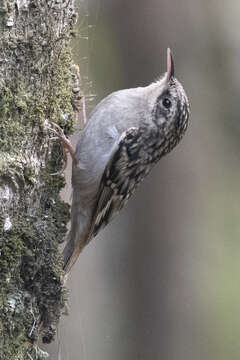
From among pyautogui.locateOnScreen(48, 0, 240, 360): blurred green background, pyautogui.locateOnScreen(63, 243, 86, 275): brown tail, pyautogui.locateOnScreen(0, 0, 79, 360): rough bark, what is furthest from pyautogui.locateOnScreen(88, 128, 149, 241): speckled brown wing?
pyautogui.locateOnScreen(48, 0, 240, 360): blurred green background

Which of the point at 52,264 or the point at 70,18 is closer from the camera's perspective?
the point at 52,264

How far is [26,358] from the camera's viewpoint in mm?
2865

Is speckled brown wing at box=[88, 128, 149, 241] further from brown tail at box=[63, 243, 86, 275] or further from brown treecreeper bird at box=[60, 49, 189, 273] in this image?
brown tail at box=[63, 243, 86, 275]

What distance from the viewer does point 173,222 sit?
5.95 m

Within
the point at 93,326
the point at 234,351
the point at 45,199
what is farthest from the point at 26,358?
the point at 234,351

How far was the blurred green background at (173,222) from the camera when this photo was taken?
229 inches

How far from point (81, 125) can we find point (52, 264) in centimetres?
133

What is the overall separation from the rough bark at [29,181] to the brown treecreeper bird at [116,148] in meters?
0.36

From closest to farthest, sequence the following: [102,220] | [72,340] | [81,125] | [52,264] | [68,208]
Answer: [52,264], [68,208], [102,220], [81,125], [72,340]

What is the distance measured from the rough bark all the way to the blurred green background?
2.22 m

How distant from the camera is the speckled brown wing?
3.65m

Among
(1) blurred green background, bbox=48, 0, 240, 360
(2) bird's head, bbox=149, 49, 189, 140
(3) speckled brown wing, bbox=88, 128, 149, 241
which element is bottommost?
(1) blurred green background, bbox=48, 0, 240, 360

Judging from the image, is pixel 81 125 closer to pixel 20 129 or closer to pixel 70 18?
pixel 70 18

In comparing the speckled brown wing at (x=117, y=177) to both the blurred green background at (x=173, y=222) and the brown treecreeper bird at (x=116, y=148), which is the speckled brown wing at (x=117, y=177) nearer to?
the brown treecreeper bird at (x=116, y=148)
